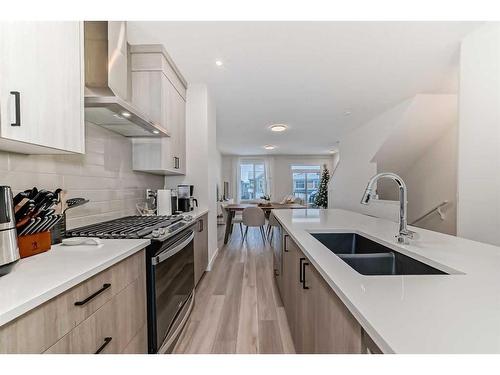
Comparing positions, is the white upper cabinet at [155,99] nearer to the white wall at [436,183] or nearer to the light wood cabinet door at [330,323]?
the light wood cabinet door at [330,323]

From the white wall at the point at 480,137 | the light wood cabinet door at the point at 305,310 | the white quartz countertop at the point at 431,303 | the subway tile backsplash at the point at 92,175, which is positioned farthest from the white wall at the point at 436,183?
the subway tile backsplash at the point at 92,175

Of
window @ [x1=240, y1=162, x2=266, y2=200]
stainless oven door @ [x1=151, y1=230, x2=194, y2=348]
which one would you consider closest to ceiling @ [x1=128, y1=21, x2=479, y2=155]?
stainless oven door @ [x1=151, y1=230, x2=194, y2=348]

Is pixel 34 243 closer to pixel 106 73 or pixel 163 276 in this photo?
pixel 163 276

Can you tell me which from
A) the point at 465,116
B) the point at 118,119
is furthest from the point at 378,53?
the point at 118,119

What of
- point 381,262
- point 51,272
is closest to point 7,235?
point 51,272

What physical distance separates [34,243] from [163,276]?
0.70 m

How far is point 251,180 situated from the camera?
34.4 feet

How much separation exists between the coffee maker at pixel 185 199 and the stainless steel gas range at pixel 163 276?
3.37 ft

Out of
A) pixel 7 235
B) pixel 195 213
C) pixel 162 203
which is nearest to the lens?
pixel 7 235

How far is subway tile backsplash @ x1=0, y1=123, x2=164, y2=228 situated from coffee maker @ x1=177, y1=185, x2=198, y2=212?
0.42 metres

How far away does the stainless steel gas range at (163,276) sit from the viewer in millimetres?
1475

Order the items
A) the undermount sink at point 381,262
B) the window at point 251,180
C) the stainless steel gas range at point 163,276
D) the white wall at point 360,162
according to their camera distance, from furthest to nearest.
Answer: the window at point 251,180 → the white wall at point 360,162 → the stainless steel gas range at point 163,276 → the undermount sink at point 381,262

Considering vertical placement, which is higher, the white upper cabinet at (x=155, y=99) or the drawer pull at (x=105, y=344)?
the white upper cabinet at (x=155, y=99)
